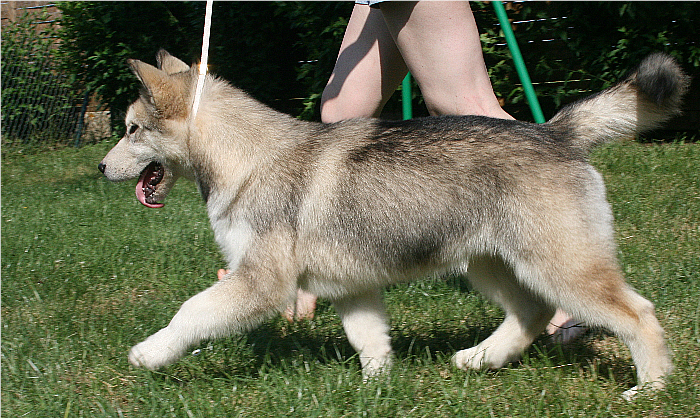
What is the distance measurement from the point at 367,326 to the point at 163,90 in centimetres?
141

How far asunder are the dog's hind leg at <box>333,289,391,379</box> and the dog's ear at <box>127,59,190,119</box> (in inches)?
45.1

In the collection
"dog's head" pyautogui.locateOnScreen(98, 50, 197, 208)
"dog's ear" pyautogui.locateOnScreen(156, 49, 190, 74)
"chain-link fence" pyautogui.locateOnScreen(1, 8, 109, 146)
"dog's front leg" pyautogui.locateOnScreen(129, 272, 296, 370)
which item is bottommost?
"chain-link fence" pyautogui.locateOnScreen(1, 8, 109, 146)

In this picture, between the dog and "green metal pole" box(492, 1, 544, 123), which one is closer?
the dog

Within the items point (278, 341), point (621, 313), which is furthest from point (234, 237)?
point (621, 313)

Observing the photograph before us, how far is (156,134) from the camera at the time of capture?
3148mm

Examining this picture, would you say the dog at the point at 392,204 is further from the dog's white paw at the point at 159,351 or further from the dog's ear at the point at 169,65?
the dog's ear at the point at 169,65

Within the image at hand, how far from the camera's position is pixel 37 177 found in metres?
8.80

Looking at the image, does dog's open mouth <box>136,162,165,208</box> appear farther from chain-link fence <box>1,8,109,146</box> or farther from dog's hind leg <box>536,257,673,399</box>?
chain-link fence <box>1,8,109,146</box>

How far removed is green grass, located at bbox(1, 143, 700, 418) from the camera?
9.02ft

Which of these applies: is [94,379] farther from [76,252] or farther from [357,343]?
[76,252]

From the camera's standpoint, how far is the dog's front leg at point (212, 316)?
281 cm

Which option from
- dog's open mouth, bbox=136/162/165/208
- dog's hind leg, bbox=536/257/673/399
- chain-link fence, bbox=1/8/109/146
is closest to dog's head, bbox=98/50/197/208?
Answer: dog's open mouth, bbox=136/162/165/208

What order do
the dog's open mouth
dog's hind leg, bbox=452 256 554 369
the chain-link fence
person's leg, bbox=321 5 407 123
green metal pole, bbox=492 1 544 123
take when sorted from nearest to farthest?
dog's hind leg, bbox=452 256 554 369
the dog's open mouth
person's leg, bbox=321 5 407 123
green metal pole, bbox=492 1 544 123
the chain-link fence

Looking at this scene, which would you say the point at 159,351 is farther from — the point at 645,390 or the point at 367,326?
the point at 645,390
